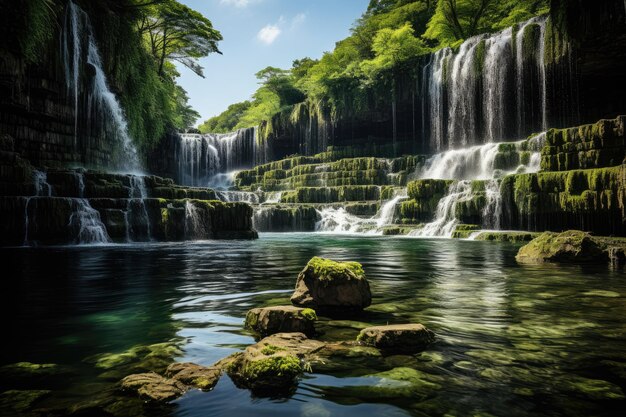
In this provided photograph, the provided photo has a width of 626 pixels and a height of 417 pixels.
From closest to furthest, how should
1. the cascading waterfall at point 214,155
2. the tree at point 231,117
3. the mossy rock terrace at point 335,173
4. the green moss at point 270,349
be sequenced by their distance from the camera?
the green moss at point 270,349
the mossy rock terrace at point 335,173
the cascading waterfall at point 214,155
the tree at point 231,117

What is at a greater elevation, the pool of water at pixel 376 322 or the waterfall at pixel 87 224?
the waterfall at pixel 87 224

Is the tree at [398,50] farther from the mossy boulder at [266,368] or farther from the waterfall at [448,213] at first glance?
the mossy boulder at [266,368]

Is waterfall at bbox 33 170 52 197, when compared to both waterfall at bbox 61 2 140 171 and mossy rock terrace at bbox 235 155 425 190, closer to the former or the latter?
waterfall at bbox 61 2 140 171

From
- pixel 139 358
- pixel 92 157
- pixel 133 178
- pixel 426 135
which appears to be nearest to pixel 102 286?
pixel 139 358

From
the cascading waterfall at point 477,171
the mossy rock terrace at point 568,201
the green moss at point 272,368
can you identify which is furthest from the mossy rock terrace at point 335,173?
the green moss at point 272,368

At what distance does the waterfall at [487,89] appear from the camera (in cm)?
2706

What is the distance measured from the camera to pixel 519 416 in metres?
2.36

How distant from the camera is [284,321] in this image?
398 cm

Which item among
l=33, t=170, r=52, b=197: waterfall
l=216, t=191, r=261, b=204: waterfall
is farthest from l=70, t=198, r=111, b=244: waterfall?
l=216, t=191, r=261, b=204: waterfall

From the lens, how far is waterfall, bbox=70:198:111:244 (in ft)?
51.8

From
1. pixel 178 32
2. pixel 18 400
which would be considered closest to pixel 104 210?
pixel 18 400

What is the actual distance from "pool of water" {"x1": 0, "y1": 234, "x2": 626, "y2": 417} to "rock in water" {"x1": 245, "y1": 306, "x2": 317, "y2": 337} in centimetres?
20

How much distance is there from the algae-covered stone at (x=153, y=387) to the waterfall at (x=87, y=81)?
25611 millimetres

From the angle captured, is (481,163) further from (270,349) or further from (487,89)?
(270,349)
